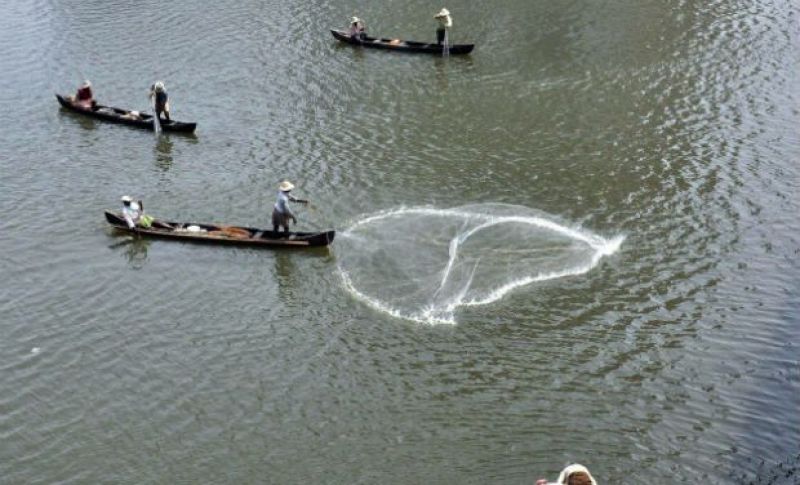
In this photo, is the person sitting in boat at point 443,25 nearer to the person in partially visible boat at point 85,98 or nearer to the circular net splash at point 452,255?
the circular net splash at point 452,255

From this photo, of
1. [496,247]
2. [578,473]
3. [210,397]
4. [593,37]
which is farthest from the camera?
[593,37]

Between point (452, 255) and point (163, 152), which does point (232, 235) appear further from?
point (163, 152)

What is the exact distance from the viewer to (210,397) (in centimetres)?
2012

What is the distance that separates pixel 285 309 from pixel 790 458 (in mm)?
13738

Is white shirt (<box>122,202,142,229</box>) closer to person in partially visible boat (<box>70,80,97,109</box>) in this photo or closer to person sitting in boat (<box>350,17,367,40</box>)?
person in partially visible boat (<box>70,80,97,109</box>)

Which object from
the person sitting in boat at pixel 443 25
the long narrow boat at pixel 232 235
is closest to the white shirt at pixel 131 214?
the long narrow boat at pixel 232 235

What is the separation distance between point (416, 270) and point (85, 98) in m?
20.2

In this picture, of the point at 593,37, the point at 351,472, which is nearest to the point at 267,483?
the point at 351,472

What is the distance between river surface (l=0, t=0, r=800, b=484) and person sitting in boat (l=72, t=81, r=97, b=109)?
85 centimetres

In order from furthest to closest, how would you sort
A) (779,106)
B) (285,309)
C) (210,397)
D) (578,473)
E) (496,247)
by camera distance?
(779,106) → (496,247) → (285,309) → (210,397) → (578,473)

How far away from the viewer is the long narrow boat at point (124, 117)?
3412cm

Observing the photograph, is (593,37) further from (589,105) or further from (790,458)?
(790,458)

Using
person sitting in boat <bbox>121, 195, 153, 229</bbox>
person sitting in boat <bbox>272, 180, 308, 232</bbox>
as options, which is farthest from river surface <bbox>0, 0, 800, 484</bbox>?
person sitting in boat <bbox>272, 180, 308, 232</bbox>

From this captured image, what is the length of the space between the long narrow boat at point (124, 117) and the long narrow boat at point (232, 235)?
7.97m
